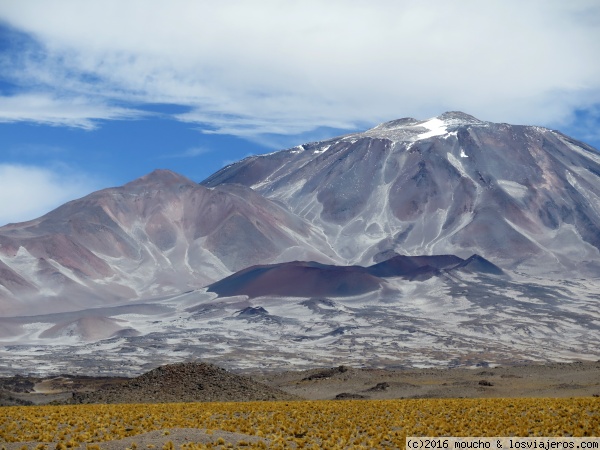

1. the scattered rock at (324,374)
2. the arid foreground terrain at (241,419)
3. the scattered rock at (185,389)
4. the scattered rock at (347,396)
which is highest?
the arid foreground terrain at (241,419)

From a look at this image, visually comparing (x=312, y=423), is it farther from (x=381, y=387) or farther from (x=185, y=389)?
(x=381, y=387)

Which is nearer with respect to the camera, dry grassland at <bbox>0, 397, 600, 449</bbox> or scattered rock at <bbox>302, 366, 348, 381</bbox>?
dry grassland at <bbox>0, 397, 600, 449</bbox>

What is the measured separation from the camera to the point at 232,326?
154m

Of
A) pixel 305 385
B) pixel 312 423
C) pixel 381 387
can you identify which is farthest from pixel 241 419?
pixel 305 385

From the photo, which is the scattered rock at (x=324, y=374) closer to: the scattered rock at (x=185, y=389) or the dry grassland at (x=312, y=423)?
the scattered rock at (x=185, y=389)

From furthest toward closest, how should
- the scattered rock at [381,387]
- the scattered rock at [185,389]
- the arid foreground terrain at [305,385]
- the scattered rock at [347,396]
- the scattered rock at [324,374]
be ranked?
the scattered rock at [324,374] < the scattered rock at [381,387] < the scattered rock at [347,396] < the arid foreground terrain at [305,385] < the scattered rock at [185,389]

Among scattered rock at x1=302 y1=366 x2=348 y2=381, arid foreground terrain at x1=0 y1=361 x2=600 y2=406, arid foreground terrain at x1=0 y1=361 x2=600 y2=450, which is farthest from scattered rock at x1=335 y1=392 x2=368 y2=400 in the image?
scattered rock at x1=302 y1=366 x2=348 y2=381

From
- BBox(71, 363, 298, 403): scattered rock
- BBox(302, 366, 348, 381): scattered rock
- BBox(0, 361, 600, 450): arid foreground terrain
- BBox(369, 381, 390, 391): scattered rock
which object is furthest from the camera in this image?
BBox(302, 366, 348, 381): scattered rock

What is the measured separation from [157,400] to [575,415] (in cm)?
2059

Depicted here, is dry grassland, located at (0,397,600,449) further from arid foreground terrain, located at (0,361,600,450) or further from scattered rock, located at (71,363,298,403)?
scattered rock, located at (71,363,298,403)

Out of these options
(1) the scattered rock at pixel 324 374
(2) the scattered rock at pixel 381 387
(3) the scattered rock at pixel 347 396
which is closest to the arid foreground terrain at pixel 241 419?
(3) the scattered rock at pixel 347 396

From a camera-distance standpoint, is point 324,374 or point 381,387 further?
point 324,374

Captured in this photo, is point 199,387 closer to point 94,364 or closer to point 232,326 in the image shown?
point 94,364

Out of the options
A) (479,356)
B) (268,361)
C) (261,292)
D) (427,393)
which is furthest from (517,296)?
(427,393)
